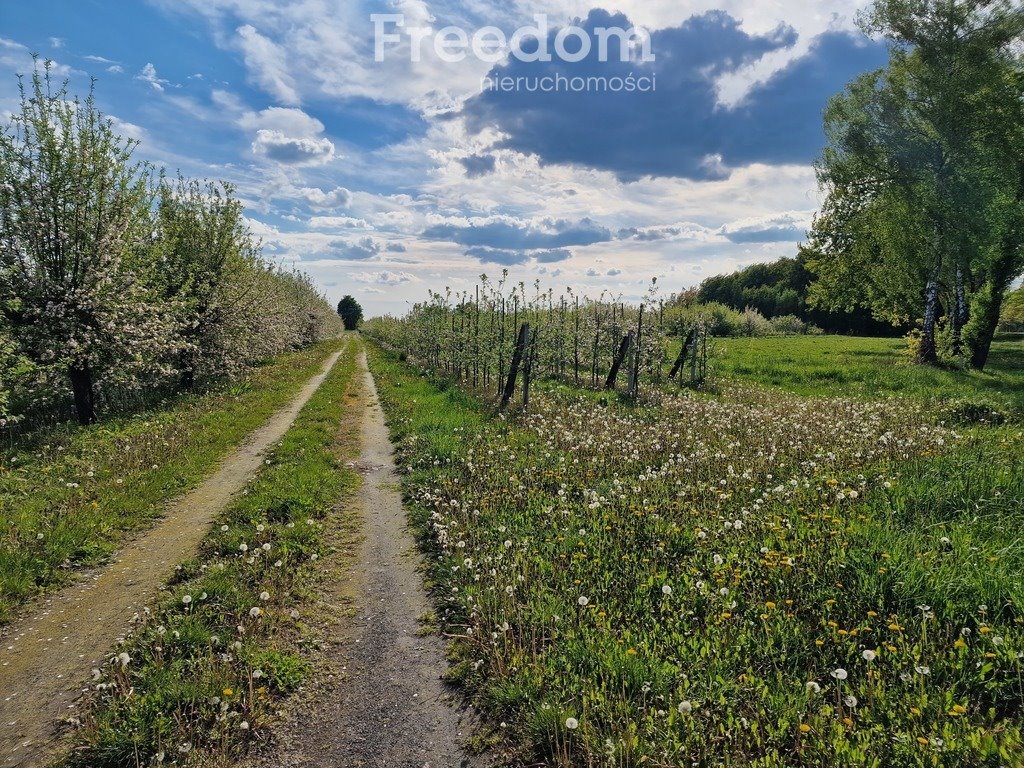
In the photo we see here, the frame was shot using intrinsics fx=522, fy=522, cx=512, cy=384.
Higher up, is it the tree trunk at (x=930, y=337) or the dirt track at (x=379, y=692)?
the tree trunk at (x=930, y=337)

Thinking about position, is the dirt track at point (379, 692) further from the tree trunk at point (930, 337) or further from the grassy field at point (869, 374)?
the tree trunk at point (930, 337)

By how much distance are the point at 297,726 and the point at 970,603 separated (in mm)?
6045

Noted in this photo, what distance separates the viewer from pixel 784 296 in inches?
2916

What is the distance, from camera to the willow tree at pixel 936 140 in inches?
903

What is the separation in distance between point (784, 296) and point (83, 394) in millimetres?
79086

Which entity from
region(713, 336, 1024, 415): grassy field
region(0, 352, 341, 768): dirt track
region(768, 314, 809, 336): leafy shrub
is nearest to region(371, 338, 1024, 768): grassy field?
region(0, 352, 341, 768): dirt track

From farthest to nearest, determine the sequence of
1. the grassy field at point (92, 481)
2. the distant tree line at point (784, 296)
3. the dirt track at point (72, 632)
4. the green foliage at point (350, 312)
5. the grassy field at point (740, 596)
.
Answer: the green foliage at point (350, 312) → the distant tree line at point (784, 296) → the grassy field at point (92, 481) → the dirt track at point (72, 632) → the grassy field at point (740, 596)

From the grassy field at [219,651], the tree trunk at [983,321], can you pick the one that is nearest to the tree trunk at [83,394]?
the grassy field at [219,651]

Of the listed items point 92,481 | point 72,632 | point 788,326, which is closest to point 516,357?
point 92,481

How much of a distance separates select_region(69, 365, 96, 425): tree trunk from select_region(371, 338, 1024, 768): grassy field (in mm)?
11064

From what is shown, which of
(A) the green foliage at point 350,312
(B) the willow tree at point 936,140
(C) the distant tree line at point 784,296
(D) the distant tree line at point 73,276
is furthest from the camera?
(A) the green foliage at point 350,312

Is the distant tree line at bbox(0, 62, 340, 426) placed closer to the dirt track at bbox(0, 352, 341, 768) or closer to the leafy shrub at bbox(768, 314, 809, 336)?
the dirt track at bbox(0, 352, 341, 768)

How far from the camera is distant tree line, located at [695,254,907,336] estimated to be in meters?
61.7

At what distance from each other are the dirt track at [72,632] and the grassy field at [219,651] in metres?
0.29
